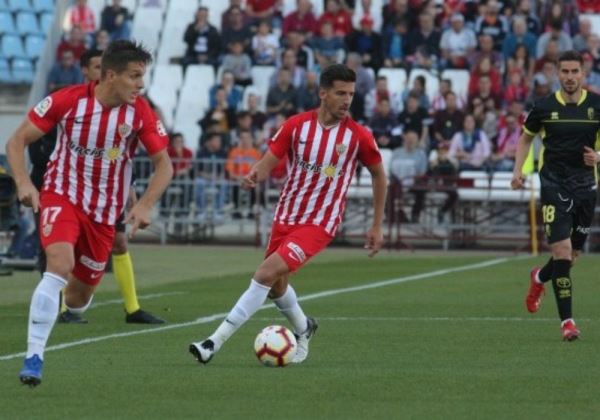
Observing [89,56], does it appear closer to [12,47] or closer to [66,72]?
[66,72]

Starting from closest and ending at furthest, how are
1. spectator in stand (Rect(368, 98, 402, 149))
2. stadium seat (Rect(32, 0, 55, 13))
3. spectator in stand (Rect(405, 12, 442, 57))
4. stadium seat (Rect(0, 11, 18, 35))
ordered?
spectator in stand (Rect(368, 98, 402, 149)) → spectator in stand (Rect(405, 12, 442, 57)) → stadium seat (Rect(0, 11, 18, 35)) → stadium seat (Rect(32, 0, 55, 13))

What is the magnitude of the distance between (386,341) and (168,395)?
3477 mm

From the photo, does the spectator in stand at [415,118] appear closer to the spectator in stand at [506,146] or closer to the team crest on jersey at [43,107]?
the spectator in stand at [506,146]

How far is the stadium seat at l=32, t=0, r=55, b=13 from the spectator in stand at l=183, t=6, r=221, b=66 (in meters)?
2.75

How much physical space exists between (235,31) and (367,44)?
2.38 m

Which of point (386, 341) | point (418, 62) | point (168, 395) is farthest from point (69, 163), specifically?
point (418, 62)

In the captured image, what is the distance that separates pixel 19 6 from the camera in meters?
31.6

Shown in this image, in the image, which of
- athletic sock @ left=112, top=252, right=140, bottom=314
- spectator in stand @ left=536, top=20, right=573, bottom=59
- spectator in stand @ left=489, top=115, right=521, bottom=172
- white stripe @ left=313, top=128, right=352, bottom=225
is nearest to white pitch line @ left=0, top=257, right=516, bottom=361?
athletic sock @ left=112, top=252, right=140, bottom=314

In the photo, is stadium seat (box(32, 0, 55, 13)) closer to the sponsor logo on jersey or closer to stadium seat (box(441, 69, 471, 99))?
stadium seat (box(441, 69, 471, 99))

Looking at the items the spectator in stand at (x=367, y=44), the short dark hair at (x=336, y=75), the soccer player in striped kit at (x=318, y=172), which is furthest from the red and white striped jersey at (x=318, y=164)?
the spectator in stand at (x=367, y=44)

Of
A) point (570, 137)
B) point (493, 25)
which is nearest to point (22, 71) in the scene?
point (493, 25)

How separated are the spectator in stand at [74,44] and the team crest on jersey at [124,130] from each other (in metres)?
20.3

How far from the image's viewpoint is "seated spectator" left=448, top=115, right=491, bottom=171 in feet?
88.1

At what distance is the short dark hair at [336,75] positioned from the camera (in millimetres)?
10977
